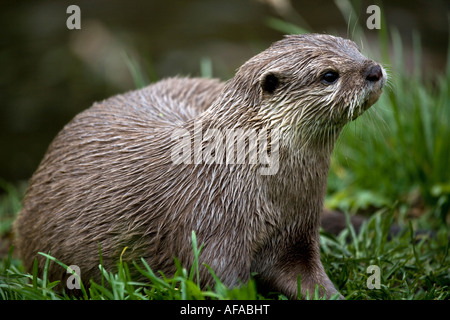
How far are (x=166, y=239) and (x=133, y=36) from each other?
24.6 feet

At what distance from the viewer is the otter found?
2881 millimetres

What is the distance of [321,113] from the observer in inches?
113

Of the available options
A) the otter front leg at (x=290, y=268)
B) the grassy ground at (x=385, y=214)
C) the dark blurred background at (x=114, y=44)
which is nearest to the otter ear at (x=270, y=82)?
the grassy ground at (x=385, y=214)

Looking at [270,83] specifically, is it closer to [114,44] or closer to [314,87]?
[314,87]

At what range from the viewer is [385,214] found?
4840 mm

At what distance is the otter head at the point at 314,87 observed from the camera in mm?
2842

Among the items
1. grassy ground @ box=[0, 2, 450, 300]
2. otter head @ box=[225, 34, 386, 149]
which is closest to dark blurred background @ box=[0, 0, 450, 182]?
grassy ground @ box=[0, 2, 450, 300]

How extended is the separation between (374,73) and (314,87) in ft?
0.87

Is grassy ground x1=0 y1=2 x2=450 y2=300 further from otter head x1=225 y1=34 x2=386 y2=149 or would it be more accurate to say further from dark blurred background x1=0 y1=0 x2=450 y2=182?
dark blurred background x1=0 y1=0 x2=450 y2=182

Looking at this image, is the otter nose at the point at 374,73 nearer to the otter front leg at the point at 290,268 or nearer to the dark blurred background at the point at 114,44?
the otter front leg at the point at 290,268

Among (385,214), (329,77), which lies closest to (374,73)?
(329,77)
